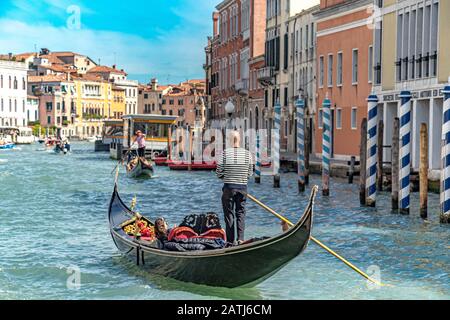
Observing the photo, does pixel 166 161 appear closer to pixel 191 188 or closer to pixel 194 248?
pixel 191 188

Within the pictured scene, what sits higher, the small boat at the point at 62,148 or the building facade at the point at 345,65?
the building facade at the point at 345,65

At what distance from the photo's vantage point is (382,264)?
10.5 m

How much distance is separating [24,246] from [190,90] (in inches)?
3730

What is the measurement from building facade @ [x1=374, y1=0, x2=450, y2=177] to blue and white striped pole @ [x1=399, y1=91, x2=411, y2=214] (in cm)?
489

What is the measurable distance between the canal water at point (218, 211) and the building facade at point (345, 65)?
4.96 meters

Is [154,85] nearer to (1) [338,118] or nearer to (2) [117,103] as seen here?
(2) [117,103]

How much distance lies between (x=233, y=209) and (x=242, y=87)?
112 feet

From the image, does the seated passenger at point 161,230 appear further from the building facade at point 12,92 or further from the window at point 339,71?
the building facade at point 12,92

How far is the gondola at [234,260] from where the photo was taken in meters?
7.81

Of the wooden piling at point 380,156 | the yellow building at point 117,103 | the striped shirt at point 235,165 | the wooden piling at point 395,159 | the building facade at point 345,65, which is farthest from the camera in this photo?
the yellow building at point 117,103

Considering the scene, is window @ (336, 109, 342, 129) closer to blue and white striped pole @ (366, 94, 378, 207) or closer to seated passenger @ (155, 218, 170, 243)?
blue and white striped pole @ (366, 94, 378, 207)

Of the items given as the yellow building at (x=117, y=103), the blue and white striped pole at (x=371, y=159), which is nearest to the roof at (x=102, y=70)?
the yellow building at (x=117, y=103)

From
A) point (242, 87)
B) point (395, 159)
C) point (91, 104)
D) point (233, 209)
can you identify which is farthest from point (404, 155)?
point (91, 104)
